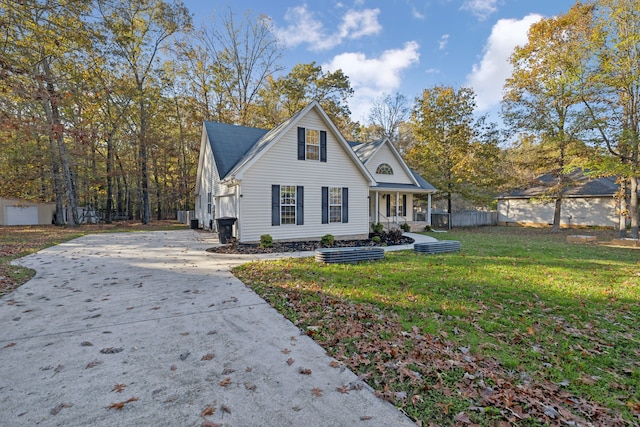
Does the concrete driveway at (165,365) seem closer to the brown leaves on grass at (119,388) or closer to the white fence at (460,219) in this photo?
the brown leaves on grass at (119,388)

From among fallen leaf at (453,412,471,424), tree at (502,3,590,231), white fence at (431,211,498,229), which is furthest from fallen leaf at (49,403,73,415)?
white fence at (431,211,498,229)

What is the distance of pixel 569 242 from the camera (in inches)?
556

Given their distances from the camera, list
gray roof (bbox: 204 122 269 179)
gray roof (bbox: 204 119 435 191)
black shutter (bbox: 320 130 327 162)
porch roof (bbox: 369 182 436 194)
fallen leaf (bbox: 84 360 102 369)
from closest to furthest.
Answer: fallen leaf (bbox: 84 360 102 369) < black shutter (bbox: 320 130 327 162) < gray roof (bbox: 204 119 435 191) < gray roof (bbox: 204 122 269 179) < porch roof (bbox: 369 182 436 194)

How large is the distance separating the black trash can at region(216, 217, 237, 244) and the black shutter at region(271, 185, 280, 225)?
1.57 m

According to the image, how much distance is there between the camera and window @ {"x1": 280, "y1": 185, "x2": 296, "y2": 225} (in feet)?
40.5

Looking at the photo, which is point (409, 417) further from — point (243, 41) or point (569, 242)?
point (243, 41)

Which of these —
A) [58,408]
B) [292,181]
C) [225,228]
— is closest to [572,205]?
[292,181]

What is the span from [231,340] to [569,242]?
16929 millimetres

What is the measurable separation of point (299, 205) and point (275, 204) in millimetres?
1120

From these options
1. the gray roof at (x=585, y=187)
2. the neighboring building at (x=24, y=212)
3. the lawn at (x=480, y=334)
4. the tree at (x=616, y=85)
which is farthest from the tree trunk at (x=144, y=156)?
the gray roof at (x=585, y=187)

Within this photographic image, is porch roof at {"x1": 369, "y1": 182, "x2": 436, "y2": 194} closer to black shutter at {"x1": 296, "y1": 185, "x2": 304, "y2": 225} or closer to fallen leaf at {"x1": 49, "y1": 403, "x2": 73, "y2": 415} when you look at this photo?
black shutter at {"x1": 296, "y1": 185, "x2": 304, "y2": 225}

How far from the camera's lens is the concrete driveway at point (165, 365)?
239 cm

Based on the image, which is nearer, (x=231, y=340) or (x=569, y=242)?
(x=231, y=340)

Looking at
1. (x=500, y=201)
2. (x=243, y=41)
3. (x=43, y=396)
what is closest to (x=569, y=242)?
(x=500, y=201)
